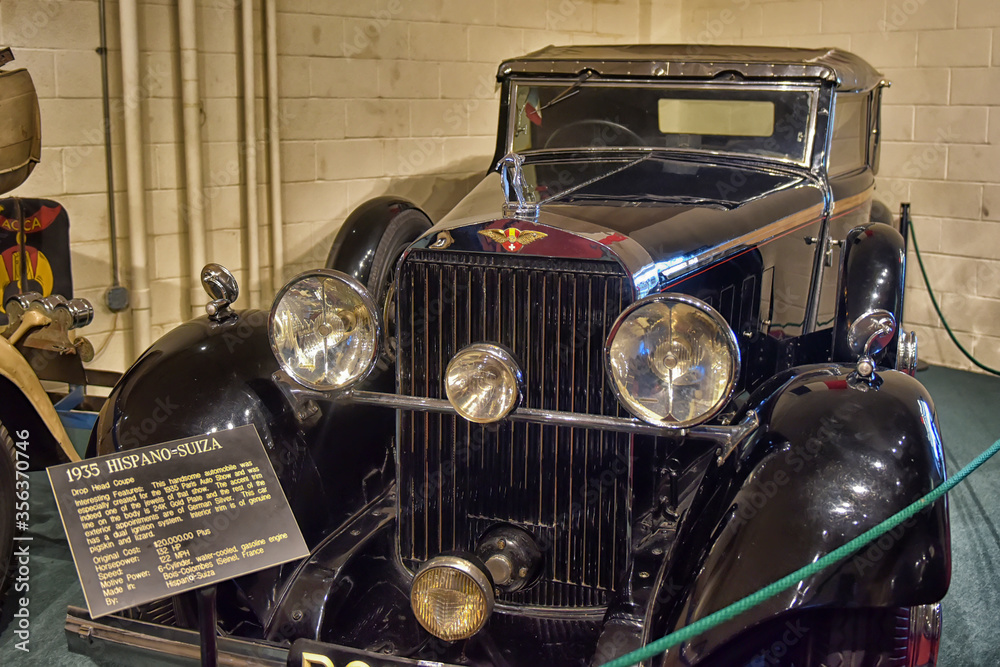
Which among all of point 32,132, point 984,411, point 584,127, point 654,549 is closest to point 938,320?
point 984,411

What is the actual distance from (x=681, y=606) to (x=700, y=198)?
130 cm

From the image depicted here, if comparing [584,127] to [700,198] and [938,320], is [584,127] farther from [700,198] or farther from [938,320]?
[938,320]

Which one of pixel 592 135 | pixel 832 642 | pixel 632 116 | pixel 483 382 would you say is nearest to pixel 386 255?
pixel 592 135

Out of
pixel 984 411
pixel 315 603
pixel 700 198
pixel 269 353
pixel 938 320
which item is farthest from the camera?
pixel 938 320

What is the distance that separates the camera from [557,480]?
2.12 metres

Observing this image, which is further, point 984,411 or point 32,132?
point 984,411

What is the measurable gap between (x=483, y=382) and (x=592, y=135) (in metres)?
1.58

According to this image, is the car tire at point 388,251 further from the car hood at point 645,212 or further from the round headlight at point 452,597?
the round headlight at point 452,597

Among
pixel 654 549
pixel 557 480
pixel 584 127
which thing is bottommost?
pixel 654 549

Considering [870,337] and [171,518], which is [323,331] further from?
[870,337]

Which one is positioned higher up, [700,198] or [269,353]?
[700,198]

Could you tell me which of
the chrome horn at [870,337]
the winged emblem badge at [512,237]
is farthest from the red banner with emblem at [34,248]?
the chrome horn at [870,337]

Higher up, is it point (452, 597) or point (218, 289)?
point (218, 289)

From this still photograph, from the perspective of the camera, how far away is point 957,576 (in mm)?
3027
